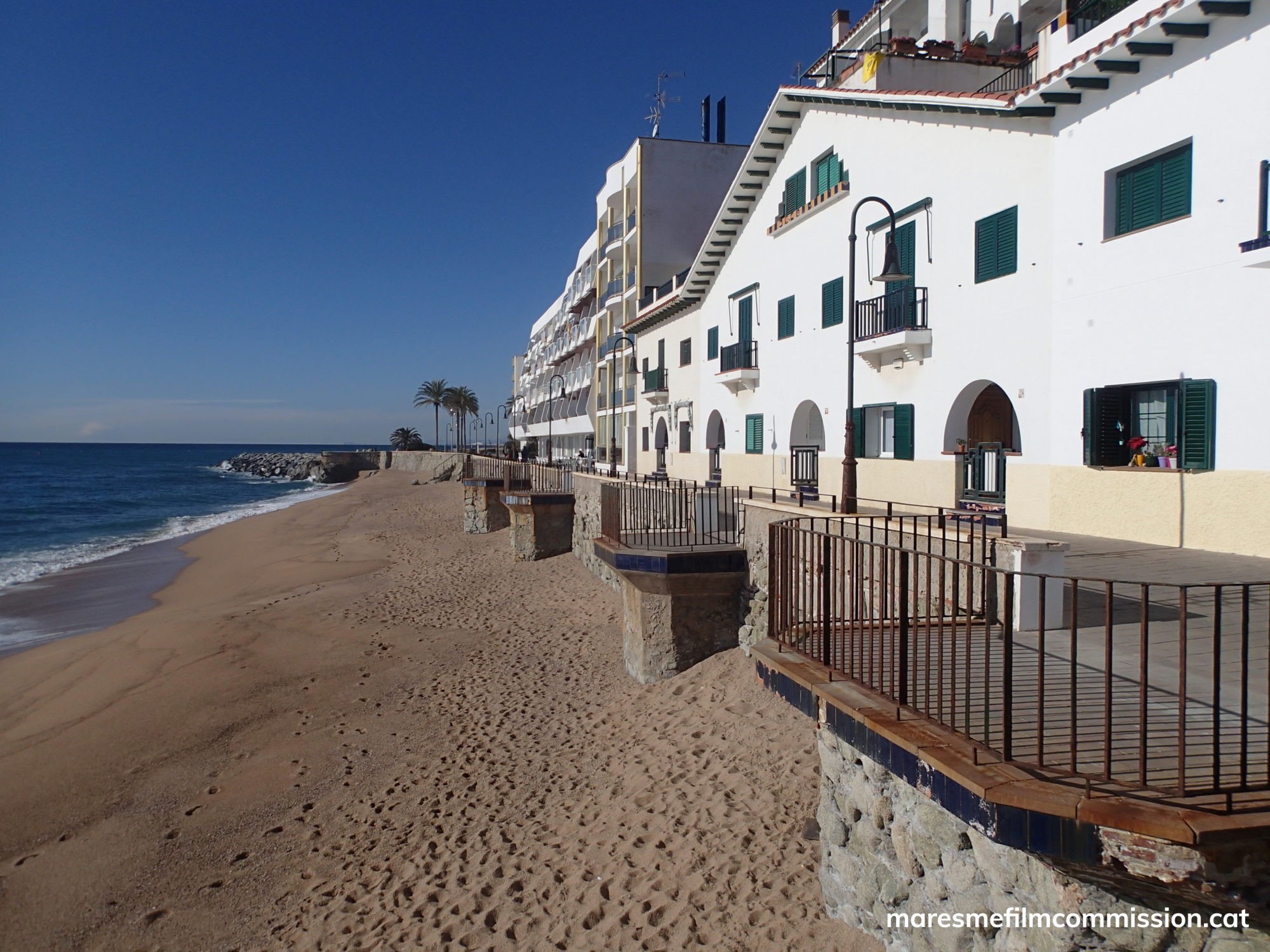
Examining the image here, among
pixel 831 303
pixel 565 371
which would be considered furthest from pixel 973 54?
pixel 565 371

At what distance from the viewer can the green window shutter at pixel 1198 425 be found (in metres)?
9.88

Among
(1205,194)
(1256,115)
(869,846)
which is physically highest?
(1256,115)

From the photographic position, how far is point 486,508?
29781 mm

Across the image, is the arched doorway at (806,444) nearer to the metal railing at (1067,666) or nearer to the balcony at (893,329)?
the balcony at (893,329)

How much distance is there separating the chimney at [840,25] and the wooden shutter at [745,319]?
968 centimetres

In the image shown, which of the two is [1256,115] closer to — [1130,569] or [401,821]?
[1130,569]

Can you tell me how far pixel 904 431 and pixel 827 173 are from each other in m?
6.84

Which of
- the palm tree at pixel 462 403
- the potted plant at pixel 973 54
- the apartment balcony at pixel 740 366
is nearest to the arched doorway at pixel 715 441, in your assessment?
the apartment balcony at pixel 740 366

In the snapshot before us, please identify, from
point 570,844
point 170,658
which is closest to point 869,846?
point 570,844

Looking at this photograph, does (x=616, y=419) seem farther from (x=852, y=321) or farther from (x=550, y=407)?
(x=852, y=321)

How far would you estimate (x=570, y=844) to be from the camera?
7.79 metres

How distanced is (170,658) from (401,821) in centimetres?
981

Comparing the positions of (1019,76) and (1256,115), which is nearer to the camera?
(1256,115)

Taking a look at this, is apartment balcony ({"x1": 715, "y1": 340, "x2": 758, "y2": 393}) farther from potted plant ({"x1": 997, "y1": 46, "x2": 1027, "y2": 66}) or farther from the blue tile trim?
the blue tile trim
